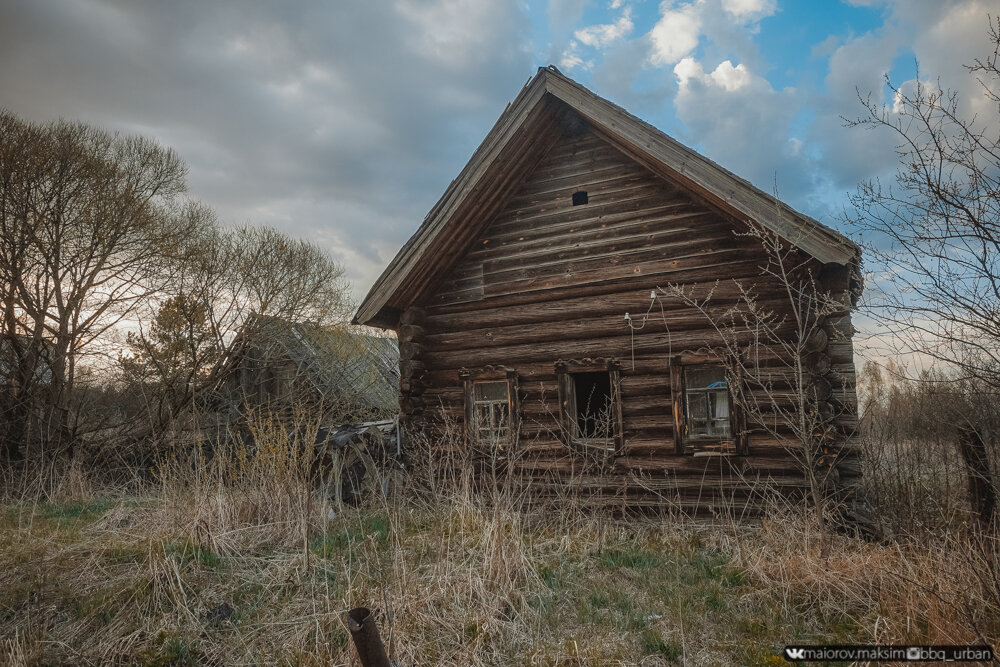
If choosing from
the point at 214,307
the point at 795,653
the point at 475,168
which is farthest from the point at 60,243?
A: the point at 795,653

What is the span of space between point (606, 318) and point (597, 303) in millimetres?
259

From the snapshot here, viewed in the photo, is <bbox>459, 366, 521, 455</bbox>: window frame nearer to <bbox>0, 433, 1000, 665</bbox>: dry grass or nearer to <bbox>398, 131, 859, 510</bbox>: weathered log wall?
<bbox>398, 131, 859, 510</bbox>: weathered log wall

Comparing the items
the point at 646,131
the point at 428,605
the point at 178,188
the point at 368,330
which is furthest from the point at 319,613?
the point at 368,330

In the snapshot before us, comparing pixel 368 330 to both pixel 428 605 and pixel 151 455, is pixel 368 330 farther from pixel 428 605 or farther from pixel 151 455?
pixel 428 605

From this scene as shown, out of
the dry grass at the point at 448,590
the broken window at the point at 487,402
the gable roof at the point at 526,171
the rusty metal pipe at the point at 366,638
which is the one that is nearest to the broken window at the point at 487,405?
the broken window at the point at 487,402

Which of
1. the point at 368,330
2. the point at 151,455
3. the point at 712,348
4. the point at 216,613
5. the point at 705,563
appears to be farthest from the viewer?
the point at 368,330

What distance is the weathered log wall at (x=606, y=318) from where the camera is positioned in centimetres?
693

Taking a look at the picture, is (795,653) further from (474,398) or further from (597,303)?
(474,398)

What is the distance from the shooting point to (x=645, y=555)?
19.2ft

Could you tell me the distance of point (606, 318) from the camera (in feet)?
26.2

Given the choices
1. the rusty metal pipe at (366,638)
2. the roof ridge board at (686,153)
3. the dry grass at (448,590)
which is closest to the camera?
the rusty metal pipe at (366,638)

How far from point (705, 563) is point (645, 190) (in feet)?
16.6

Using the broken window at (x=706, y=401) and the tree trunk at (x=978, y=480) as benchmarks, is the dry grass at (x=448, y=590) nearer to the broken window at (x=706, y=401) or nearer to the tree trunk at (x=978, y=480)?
the tree trunk at (x=978, y=480)

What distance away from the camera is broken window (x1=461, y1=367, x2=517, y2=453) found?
847 cm
